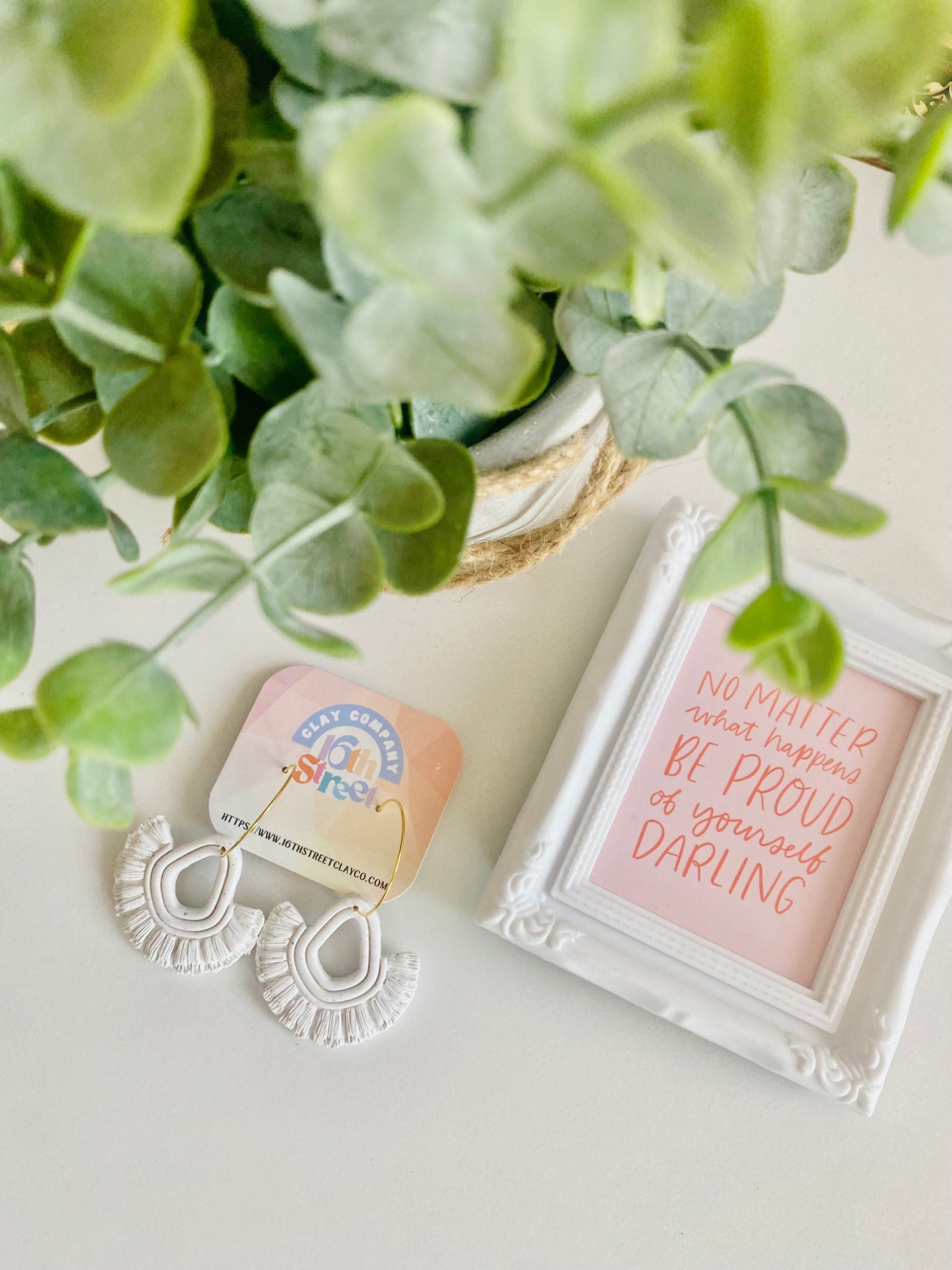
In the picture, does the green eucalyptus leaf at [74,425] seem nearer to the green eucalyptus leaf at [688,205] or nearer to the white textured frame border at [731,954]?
the green eucalyptus leaf at [688,205]

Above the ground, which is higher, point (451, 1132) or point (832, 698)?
point (832, 698)

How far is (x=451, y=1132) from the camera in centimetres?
60

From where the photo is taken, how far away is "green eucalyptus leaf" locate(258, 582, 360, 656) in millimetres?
200

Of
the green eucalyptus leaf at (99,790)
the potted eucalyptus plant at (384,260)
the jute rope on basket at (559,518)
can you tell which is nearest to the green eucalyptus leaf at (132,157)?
the potted eucalyptus plant at (384,260)

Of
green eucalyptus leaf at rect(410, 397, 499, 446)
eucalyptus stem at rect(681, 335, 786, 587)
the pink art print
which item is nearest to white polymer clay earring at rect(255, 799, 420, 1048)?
the pink art print

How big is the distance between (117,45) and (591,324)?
0.46 feet

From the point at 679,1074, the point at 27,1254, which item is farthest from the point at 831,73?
the point at 27,1254

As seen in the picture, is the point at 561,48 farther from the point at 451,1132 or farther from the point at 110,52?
the point at 451,1132

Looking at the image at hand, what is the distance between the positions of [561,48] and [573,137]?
0.01 m

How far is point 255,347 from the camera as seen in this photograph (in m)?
0.23

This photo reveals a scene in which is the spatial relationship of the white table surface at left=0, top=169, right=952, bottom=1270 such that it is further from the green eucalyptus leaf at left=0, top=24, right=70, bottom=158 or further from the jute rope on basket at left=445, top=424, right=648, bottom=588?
the green eucalyptus leaf at left=0, top=24, right=70, bottom=158

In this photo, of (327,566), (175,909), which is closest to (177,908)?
(175,909)

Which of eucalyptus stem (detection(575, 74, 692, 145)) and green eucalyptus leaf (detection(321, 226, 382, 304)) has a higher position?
eucalyptus stem (detection(575, 74, 692, 145))

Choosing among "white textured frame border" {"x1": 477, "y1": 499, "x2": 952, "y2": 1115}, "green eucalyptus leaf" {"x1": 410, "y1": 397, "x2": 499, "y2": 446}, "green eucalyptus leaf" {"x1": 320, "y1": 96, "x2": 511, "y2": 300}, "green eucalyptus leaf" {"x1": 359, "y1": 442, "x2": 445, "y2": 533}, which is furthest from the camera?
"white textured frame border" {"x1": 477, "y1": 499, "x2": 952, "y2": 1115}
